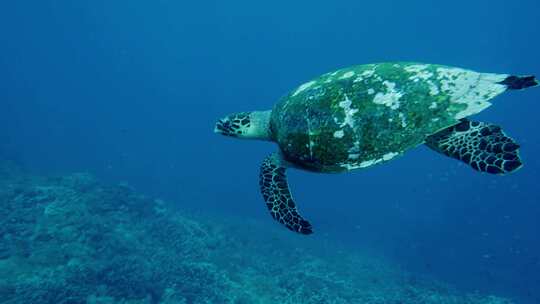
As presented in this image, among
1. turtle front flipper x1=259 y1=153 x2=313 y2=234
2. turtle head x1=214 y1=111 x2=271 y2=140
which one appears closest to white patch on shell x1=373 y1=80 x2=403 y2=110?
turtle front flipper x1=259 y1=153 x2=313 y2=234

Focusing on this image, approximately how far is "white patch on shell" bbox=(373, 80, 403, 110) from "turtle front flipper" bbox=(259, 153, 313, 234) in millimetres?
1621

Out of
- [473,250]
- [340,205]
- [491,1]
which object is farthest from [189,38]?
[473,250]

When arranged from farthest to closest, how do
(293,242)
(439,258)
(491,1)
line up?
1. (491,1)
2. (439,258)
3. (293,242)

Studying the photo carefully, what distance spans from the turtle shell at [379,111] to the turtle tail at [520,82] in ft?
0.30

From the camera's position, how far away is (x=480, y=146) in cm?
389

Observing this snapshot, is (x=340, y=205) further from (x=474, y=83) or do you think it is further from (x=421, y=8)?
(x=421, y=8)

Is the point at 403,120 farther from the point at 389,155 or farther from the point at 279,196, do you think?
the point at 279,196

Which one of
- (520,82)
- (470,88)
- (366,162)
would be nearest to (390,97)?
(366,162)

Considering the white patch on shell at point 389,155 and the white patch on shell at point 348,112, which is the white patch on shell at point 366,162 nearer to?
the white patch on shell at point 389,155

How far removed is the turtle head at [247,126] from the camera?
18.6ft

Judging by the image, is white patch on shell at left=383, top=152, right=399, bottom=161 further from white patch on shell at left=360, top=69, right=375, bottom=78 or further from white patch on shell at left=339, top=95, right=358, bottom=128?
white patch on shell at left=360, top=69, right=375, bottom=78

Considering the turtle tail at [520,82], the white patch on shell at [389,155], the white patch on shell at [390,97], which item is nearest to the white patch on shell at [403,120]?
the white patch on shell at [390,97]

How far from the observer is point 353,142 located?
4.12 metres

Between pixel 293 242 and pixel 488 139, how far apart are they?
13996mm
